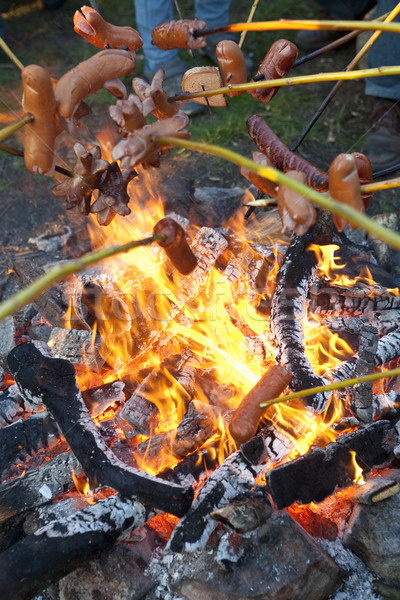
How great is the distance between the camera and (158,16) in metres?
4.65

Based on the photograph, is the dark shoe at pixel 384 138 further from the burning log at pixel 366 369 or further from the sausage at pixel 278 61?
the sausage at pixel 278 61

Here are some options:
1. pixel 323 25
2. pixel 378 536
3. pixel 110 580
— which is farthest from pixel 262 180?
pixel 110 580

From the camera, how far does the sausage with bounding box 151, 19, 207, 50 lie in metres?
1.59

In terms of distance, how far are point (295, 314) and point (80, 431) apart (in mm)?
1204

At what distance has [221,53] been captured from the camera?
5.31 feet

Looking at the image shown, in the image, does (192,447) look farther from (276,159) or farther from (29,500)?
(276,159)

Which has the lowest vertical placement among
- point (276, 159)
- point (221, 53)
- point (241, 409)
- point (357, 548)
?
point (357, 548)

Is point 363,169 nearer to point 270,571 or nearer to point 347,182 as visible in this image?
point 347,182

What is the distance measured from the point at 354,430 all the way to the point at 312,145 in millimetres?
3134

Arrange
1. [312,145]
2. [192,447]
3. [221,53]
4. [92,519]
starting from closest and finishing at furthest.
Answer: [221,53]
[92,519]
[192,447]
[312,145]

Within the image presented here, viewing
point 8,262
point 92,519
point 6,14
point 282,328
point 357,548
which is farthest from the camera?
point 6,14

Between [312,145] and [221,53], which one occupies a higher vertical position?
[221,53]

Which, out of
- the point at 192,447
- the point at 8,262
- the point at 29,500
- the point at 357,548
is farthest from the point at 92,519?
the point at 8,262

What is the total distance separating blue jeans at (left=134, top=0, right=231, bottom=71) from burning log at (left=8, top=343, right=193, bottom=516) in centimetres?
368
